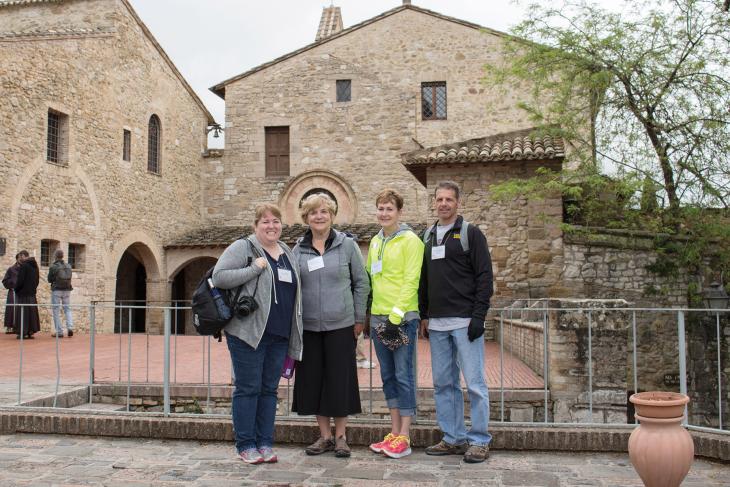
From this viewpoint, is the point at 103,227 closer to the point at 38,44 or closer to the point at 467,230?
the point at 38,44

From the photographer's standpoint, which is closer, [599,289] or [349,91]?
[599,289]

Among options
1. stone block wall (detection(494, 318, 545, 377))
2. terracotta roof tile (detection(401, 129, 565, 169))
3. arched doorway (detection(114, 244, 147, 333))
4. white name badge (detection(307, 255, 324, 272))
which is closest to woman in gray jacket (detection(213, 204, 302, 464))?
white name badge (detection(307, 255, 324, 272))

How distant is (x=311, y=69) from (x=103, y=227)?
323 inches

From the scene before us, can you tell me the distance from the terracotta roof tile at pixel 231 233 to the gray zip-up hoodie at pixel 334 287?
44.8 ft

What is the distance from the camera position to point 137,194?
61.3 ft

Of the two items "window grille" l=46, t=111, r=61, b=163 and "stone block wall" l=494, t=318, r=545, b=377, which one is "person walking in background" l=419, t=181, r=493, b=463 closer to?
"stone block wall" l=494, t=318, r=545, b=377

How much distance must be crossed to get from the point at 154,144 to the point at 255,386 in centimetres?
1670

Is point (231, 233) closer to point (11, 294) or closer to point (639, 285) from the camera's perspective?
point (11, 294)

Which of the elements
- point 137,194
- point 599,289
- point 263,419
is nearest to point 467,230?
point 263,419

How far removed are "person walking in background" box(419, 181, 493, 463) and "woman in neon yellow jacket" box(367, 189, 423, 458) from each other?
15 cm

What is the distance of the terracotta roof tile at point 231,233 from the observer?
62.9 feet

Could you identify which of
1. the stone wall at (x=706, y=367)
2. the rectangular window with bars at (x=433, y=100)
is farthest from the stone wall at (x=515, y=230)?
the rectangular window with bars at (x=433, y=100)

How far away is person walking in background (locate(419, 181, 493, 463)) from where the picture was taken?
15.2 ft

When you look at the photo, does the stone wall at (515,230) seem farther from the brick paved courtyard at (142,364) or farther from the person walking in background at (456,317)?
the person walking in background at (456,317)
